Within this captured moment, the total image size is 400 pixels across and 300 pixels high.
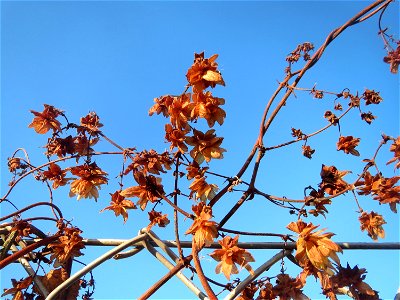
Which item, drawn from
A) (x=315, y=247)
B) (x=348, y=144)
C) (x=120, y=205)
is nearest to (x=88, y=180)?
(x=120, y=205)

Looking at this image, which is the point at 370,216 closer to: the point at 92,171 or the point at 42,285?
the point at 92,171

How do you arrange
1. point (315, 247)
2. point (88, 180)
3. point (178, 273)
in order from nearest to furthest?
point (315, 247), point (178, 273), point (88, 180)

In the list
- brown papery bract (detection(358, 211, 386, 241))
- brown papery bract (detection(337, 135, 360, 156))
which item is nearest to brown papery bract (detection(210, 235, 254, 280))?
brown papery bract (detection(358, 211, 386, 241))

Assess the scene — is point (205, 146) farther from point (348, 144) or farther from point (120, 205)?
point (348, 144)

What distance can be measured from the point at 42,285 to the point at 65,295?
6cm

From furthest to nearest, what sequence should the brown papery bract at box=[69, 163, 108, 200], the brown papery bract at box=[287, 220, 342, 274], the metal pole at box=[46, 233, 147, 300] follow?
the brown papery bract at box=[69, 163, 108, 200], the metal pole at box=[46, 233, 147, 300], the brown papery bract at box=[287, 220, 342, 274]

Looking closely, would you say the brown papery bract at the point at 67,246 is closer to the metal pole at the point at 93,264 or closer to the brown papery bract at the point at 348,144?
the metal pole at the point at 93,264

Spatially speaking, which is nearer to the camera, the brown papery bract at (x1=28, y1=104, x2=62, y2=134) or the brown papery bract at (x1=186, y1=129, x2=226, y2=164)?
the brown papery bract at (x1=186, y1=129, x2=226, y2=164)

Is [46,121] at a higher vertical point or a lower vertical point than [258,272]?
higher

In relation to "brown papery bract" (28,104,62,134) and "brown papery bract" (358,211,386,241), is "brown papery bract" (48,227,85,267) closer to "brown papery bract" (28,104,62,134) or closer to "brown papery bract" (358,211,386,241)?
"brown papery bract" (28,104,62,134)

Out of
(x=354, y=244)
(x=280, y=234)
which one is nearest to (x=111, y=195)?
(x=280, y=234)

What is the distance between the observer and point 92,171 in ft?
4.02

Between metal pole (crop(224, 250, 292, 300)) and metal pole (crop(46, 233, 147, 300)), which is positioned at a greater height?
metal pole (crop(46, 233, 147, 300))

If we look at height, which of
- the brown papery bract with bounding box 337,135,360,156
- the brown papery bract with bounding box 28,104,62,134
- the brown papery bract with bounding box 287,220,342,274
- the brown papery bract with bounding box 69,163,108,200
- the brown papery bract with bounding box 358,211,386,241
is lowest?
the brown papery bract with bounding box 287,220,342,274
